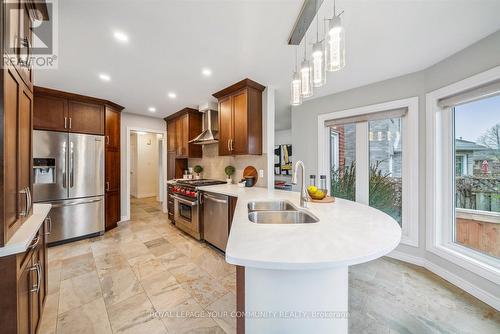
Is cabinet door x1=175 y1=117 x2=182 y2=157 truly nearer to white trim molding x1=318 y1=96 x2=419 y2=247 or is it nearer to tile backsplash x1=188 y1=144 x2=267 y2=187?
tile backsplash x1=188 y1=144 x2=267 y2=187

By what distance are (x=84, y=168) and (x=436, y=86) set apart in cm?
516

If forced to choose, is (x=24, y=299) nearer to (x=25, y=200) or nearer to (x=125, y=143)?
(x=25, y=200)

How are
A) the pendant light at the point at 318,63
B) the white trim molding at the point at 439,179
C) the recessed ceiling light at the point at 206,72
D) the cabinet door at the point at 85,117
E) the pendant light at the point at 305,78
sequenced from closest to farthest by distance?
the pendant light at the point at 318,63
the pendant light at the point at 305,78
the white trim molding at the point at 439,179
the recessed ceiling light at the point at 206,72
the cabinet door at the point at 85,117

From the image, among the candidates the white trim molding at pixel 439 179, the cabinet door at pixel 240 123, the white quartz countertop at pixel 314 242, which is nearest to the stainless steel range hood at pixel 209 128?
the cabinet door at pixel 240 123

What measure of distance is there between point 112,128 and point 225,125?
2371 mm

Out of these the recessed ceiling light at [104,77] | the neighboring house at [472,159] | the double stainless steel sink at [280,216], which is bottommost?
the double stainless steel sink at [280,216]

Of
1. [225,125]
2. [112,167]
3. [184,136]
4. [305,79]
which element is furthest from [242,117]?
[112,167]

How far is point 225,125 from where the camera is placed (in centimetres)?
308

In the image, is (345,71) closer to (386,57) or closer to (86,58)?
(386,57)

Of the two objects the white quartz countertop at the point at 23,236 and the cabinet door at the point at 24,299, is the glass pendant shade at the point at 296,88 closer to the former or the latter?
the white quartz countertop at the point at 23,236

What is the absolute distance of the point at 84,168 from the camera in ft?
10.3

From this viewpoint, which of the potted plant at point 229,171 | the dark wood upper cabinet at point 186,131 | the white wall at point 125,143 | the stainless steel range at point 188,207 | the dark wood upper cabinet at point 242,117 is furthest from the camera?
the white wall at point 125,143

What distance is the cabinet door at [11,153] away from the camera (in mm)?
873

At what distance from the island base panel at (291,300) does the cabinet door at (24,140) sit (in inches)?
55.5
